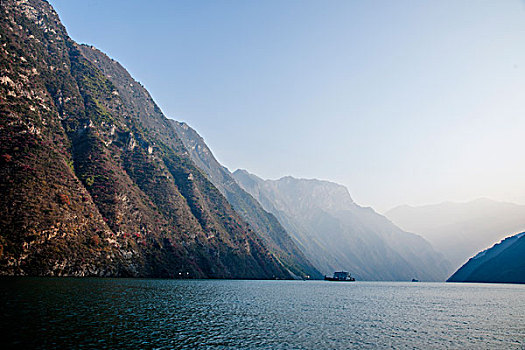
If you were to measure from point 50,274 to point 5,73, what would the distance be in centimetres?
10402

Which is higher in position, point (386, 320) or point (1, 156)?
point (1, 156)

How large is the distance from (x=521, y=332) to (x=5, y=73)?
213 metres

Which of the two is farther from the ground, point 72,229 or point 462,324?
point 72,229

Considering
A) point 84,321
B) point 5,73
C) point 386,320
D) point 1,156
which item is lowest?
point 386,320

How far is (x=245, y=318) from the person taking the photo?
2458 inches

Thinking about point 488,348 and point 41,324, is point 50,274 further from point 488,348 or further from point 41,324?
point 488,348

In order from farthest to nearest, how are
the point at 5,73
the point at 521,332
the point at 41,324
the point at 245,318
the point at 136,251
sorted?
the point at 136,251 → the point at 5,73 → the point at 245,318 → the point at 521,332 → the point at 41,324

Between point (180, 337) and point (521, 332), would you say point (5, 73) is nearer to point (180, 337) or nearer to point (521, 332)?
point (180, 337)

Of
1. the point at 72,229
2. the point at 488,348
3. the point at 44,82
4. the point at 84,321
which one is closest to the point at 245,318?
the point at 84,321

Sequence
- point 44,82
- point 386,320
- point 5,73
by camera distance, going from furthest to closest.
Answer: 1. point 44,82
2. point 5,73
3. point 386,320

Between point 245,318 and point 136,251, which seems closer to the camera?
point 245,318

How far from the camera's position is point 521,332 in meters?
57.9

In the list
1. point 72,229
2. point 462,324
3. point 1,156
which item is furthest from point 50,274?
point 462,324

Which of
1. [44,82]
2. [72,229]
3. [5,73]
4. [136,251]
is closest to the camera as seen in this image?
[72,229]
